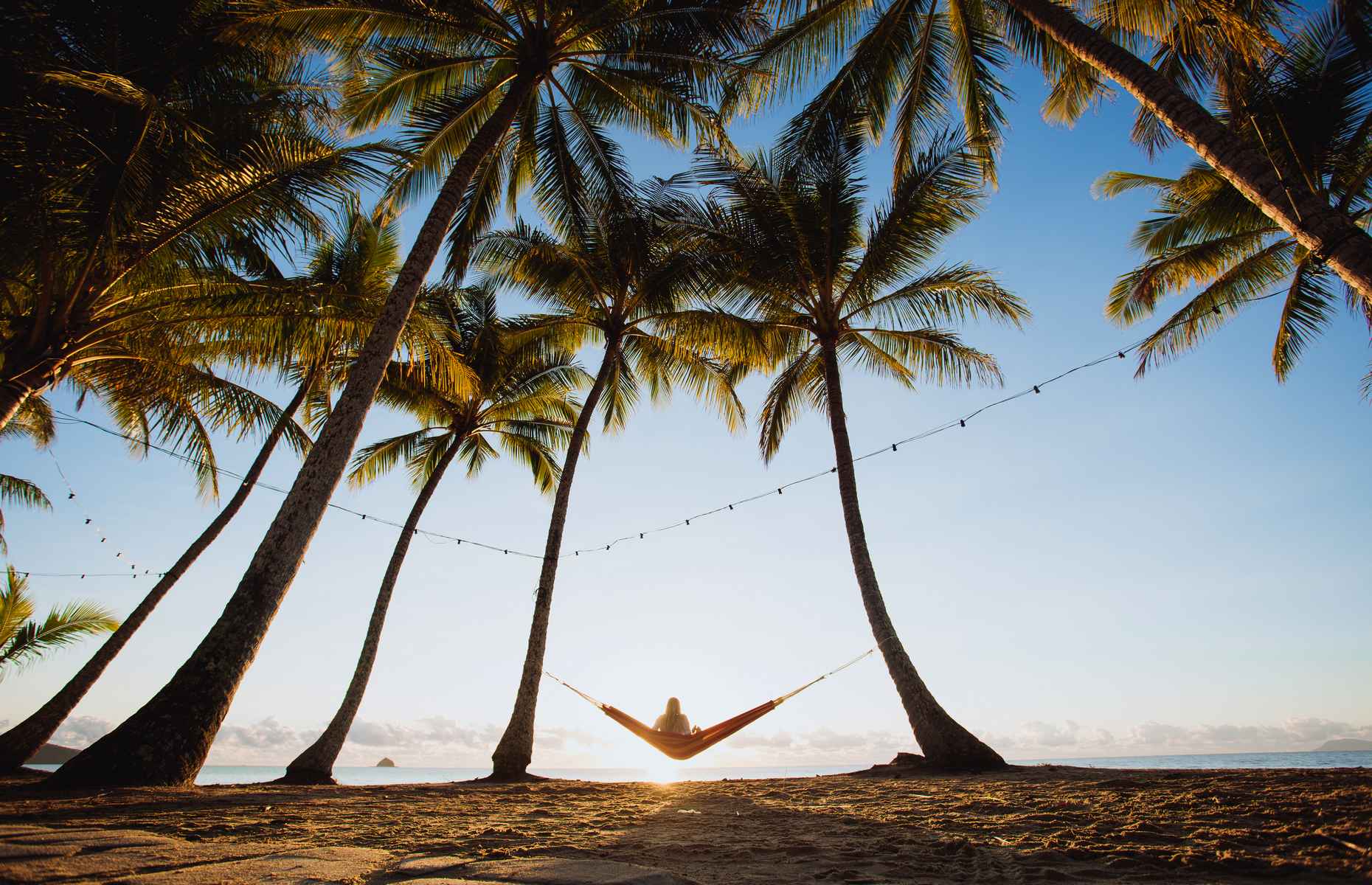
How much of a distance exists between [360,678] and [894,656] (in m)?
6.55

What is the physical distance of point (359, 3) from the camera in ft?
19.2

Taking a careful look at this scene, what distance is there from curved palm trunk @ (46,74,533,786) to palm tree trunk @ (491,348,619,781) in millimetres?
3796

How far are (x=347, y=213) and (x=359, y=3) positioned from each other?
71.6 inches

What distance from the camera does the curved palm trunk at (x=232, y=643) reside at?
3.91m

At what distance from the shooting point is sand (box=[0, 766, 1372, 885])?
2283mm

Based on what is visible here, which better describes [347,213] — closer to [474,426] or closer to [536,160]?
[536,160]

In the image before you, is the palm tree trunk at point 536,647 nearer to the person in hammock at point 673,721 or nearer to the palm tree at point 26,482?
the person in hammock at point 673,721

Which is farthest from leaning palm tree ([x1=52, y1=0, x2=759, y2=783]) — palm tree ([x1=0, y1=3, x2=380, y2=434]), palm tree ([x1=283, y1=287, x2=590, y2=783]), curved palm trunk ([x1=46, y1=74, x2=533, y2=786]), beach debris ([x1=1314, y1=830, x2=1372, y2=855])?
beach debris ([x1=1314, y1=830, x2=1372, y2=855])

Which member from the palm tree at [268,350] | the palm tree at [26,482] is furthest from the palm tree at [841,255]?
the palm tree at [26,482]

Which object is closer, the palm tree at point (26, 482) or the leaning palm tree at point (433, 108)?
the leaning palm tree at point (433, 108)

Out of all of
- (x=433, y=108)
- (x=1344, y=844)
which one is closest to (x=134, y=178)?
(x=433, y=108)

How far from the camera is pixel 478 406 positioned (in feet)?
33.9

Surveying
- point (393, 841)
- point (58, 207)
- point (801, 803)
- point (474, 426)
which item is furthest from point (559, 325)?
point (393, 841)

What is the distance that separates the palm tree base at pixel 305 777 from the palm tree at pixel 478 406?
1.95 m
